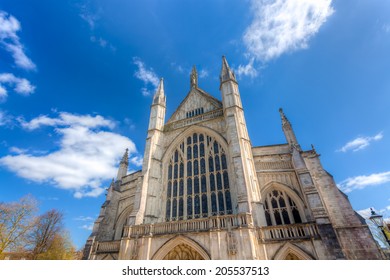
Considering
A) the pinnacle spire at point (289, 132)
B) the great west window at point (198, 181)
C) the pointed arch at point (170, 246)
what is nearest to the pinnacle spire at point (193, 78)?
A: the great west window at point (198, 181)

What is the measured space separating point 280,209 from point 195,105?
12024 mm

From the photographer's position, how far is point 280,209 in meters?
12.2

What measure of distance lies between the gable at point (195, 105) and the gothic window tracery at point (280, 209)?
29.7 ft

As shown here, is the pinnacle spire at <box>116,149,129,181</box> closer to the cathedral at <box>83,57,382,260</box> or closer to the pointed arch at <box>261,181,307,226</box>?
the cathedral at <box>83,57,382,260</box>

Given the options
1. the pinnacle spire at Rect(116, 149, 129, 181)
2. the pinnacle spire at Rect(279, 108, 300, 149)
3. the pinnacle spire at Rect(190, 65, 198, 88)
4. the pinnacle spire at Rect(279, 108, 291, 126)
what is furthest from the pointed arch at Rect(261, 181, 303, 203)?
the pinnacle spire at Rect(190, 65, 198, 88)

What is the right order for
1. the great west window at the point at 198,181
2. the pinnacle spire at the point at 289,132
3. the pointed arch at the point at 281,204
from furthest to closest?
the pinnacle spire at the point at 289,132, the great west window at the point at 198,181, the pointed arch at the point at 281,204

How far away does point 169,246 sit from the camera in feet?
33.5

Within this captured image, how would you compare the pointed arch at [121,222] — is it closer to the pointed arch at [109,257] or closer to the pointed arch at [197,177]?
the pointed arch at [109,257]

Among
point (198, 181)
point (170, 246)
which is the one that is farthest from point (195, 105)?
point (170, 246)

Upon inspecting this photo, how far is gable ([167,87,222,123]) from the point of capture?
18.2 metres

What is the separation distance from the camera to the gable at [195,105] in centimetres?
1820
